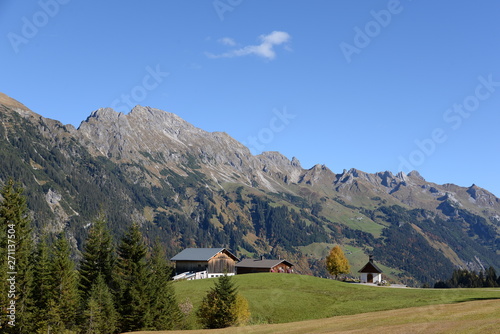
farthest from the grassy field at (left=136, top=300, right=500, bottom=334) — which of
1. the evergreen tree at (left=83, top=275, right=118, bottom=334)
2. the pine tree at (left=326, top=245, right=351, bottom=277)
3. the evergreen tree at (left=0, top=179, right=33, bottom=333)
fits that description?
the pine tree at (left=326, top=245, right=351, bottom=277)

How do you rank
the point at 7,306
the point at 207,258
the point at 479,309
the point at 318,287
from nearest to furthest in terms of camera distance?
the point at 479,309 < the point at 7,306 < the point at 318,287 < the point at 207,258

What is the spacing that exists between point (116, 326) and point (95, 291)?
5879 millimetres

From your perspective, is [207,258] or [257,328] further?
[207,258]

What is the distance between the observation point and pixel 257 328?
192 ft

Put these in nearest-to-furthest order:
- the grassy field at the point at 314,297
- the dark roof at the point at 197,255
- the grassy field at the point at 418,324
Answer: the grassy field at the point at 418,324 < the grassy field at the point at 314,297 < the dark roof at the point at 197,255

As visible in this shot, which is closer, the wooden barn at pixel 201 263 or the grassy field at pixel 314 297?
the grassy field at pixel 314 297

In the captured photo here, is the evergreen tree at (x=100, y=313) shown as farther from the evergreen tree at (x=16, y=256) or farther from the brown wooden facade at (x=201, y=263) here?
the brown wooden facade at (x=201, y=263)

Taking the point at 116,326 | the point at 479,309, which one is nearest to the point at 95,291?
the point at 116,326

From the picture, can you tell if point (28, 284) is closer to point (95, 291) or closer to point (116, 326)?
point (95, 291)

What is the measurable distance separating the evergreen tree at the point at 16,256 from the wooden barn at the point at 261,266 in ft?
257

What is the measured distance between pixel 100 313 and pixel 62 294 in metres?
5.94

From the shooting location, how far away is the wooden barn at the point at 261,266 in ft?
437

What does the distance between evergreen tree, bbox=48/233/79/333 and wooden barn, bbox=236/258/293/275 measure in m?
75.8

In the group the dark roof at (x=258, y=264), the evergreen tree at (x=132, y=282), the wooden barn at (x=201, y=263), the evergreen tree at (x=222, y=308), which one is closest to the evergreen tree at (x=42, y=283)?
the evergreen tree at (x=132, y=282)
